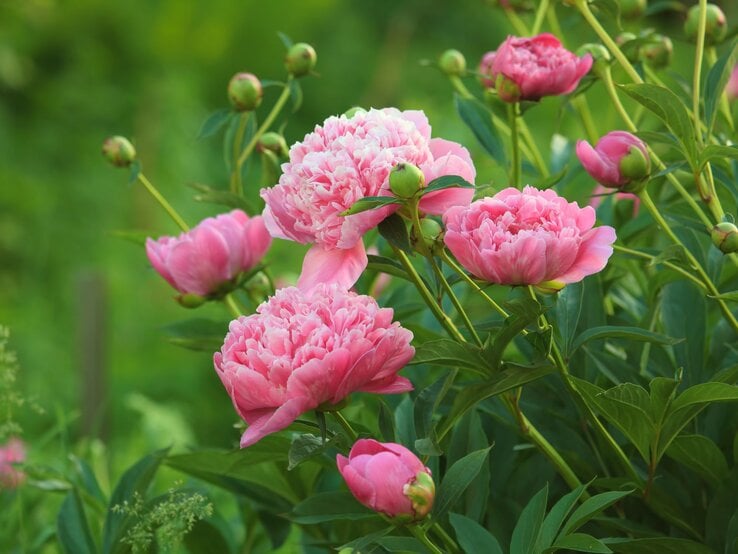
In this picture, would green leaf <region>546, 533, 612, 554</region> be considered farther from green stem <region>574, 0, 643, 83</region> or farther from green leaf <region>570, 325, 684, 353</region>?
green stem <region>574, 0, 643, 83</region>

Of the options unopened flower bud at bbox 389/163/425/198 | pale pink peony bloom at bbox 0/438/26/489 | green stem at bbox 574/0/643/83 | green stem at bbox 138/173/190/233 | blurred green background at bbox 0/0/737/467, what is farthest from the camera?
blurred green background at bbox 0/0/737/467

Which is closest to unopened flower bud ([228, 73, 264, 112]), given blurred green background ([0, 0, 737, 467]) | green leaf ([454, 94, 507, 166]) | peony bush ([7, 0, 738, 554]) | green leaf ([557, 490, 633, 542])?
peony bush ([7, 0, 738, 554])

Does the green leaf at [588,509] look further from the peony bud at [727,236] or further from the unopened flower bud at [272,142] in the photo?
the unopened flower bud at [272,142]

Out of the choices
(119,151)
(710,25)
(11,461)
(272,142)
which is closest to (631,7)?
(710,25)

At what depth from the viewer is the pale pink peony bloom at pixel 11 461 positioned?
0.93m

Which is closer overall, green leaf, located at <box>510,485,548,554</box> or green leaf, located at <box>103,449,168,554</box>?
green leaf, located at <box>510,485,548,554</box>

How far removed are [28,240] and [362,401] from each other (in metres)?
2.28

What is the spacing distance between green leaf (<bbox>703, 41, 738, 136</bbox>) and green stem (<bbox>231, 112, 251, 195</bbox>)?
0.98 feet

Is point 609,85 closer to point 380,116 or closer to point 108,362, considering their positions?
point 380,116

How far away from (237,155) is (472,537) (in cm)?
33

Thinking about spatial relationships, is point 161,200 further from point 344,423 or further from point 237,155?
point 344,423

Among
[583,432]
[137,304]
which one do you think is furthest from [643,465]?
[137,304]

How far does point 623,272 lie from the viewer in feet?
2.72

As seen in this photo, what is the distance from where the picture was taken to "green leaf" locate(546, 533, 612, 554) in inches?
21.7
